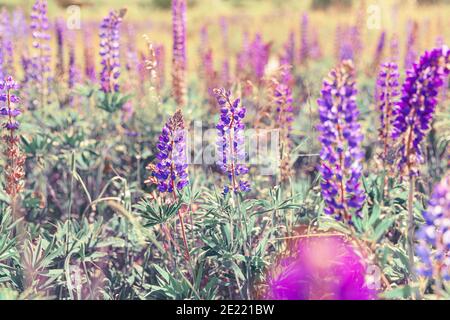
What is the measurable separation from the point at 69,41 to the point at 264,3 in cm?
2379

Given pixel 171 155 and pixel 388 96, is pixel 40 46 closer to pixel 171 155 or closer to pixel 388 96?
pixel 171 155

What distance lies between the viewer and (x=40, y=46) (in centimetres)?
383

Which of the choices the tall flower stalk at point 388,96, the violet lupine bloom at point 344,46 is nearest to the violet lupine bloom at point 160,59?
the violet lupine bloom at point 344,46

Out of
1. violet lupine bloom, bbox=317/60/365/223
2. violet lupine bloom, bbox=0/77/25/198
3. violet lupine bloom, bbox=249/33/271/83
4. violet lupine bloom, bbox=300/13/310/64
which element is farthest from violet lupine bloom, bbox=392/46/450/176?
violet lupine bloom, bbox=300/13/310/64

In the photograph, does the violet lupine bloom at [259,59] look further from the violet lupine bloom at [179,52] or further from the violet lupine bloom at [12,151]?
the violet lupine bloom at [12,151]

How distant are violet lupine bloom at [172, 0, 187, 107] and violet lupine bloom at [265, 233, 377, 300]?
1.64m

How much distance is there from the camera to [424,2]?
804 inches

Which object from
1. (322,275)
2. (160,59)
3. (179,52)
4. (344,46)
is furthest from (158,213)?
(344,46)

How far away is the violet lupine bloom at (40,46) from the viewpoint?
3.79 metres

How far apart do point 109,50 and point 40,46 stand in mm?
600

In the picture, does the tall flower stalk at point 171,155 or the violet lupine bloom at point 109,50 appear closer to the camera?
the tall flower stalk at point 171,155

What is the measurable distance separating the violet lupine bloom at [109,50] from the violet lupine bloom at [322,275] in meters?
1.65
